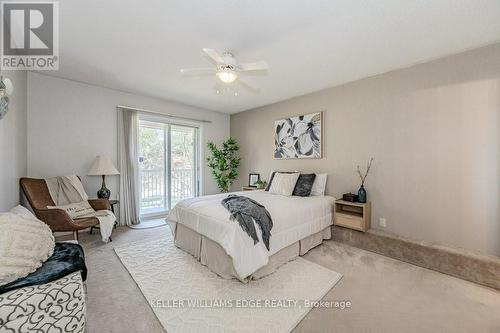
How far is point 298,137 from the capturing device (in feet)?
13.3

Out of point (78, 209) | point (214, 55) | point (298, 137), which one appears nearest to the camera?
point (214, 55)

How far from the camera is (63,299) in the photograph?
1.24m

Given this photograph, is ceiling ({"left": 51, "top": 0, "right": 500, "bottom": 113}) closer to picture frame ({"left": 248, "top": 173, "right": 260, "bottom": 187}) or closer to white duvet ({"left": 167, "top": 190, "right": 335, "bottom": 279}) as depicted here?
white duvet ({"left": 167, "top": 190, "right": 335, "bottom": 279})

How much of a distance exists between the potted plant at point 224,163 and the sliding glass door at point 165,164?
0.43 m

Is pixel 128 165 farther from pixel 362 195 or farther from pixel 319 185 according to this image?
pixel 362 195

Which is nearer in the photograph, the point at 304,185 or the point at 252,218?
the point at 252,218

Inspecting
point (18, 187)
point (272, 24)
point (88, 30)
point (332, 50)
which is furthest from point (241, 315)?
point (18, 187)

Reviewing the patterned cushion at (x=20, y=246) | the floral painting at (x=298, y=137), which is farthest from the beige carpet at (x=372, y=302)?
the floral painting at (x=298, y=137)

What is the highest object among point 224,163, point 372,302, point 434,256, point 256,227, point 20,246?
point 224,163

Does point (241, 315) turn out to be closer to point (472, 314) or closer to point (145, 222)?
point (472, 314)

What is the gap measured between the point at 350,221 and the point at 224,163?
3106mm

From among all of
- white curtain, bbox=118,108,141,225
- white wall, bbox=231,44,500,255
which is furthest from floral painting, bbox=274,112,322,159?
white curtain, bbox=118,108,141,225

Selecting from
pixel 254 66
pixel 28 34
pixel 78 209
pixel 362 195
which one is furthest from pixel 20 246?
pixel 362 195

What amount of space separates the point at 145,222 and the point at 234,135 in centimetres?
298
